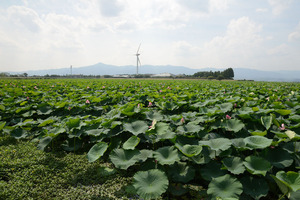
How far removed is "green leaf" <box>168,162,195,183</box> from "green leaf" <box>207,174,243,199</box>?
1.10ft

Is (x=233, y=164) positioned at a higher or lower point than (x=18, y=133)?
higher

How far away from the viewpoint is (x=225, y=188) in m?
2.02

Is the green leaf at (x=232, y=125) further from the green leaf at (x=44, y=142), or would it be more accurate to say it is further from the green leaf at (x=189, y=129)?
the green leaf at (x=44, y=142)

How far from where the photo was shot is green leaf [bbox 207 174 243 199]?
1.93m

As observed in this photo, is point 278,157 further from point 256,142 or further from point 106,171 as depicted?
point 106,171

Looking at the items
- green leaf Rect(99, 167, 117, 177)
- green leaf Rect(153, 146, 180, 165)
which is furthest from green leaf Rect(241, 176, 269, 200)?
green leaf Rect(99, 167, 117, 177)

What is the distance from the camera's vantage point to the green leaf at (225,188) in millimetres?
1930

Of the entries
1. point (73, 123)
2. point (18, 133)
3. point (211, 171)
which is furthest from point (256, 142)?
point (18, 133)

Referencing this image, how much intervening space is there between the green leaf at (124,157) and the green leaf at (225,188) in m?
1.02

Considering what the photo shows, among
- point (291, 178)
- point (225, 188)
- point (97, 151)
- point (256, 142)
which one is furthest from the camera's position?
point (97, 151)

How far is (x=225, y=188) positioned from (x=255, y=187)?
16.0 inches

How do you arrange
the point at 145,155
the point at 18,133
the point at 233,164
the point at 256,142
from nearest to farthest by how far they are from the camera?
the point at 233,164 < the point at 256,142 < the point at 145,155 < the point at 18,133

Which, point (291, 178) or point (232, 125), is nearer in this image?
point (291, 178)

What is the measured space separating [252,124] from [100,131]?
9.42 feet
